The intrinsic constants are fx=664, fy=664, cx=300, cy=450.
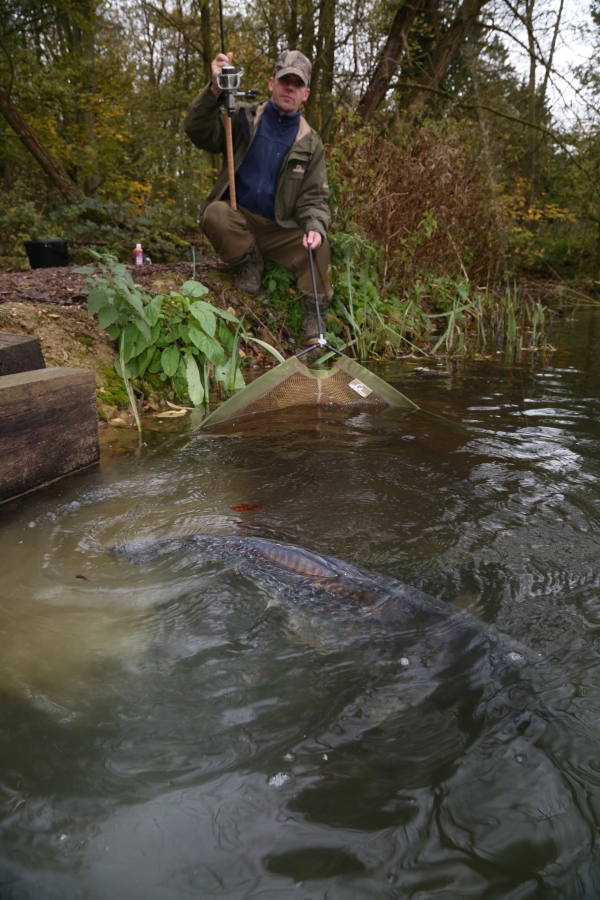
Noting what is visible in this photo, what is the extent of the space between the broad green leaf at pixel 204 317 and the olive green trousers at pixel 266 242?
1409 mm

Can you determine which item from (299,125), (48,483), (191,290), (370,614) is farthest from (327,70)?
(370,614)

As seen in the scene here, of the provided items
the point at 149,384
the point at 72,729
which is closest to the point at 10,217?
the point at 149,384

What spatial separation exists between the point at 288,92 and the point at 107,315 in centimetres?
279

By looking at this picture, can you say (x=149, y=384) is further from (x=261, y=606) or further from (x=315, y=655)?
(x=315, y=655)

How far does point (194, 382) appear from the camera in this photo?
5.71 metres

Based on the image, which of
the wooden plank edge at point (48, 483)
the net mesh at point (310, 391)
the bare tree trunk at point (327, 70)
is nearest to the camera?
the wooden plank edge at point (48, 483)

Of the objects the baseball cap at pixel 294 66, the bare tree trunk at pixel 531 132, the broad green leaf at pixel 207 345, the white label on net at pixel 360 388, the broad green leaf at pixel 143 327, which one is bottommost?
the white label on net at pixel 360 388

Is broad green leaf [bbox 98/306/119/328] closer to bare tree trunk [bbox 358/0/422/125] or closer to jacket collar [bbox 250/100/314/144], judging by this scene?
jacket collar [bbox 250/100/314/144]

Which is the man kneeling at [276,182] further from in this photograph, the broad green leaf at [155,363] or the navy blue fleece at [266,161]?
the broad green leaf at [155,363]

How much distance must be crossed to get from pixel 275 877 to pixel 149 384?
15.4ft

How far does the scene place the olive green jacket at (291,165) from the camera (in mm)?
6352

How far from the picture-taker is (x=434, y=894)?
1.49 m

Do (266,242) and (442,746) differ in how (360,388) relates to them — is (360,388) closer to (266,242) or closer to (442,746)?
(266,242)

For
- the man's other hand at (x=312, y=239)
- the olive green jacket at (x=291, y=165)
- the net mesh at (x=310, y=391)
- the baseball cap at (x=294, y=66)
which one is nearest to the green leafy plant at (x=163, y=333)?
the net mesh at (x=310, y=391)
